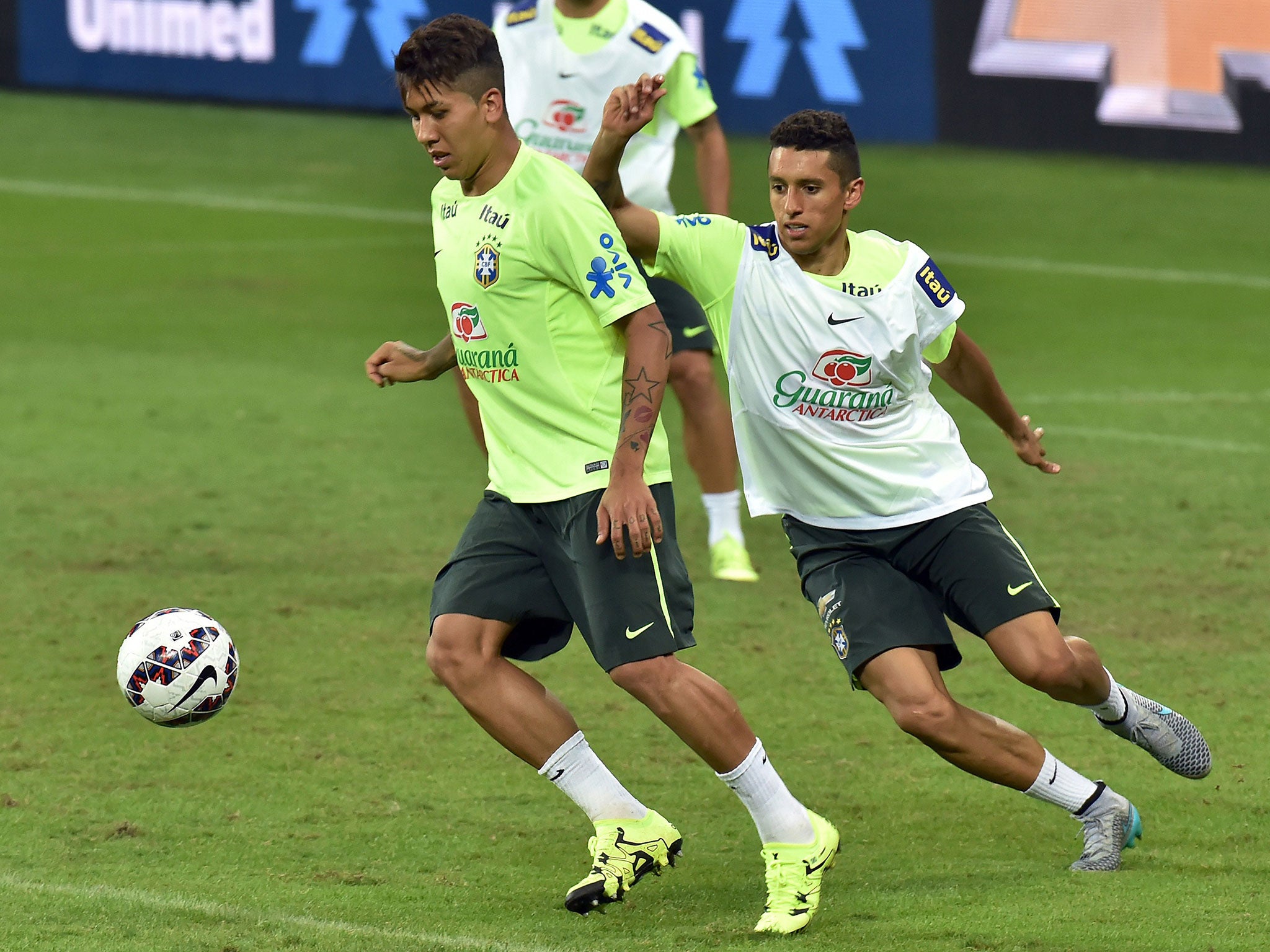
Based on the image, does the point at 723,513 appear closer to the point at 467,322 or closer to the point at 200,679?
the point at 200,679

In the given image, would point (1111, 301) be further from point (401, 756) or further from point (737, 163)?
point (401, 756)

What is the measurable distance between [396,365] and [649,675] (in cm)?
116

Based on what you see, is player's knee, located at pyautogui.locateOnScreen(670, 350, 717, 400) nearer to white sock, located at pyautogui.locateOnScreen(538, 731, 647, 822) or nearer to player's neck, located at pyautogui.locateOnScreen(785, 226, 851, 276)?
player's neck, located at pyautogui.locateOnScreen(785, 226, 851, 276)

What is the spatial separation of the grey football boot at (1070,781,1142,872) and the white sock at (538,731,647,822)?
1129 mm

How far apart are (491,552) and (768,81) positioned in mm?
15906

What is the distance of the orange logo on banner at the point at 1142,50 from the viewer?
1720cm

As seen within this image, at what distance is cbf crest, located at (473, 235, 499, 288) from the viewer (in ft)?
16.0

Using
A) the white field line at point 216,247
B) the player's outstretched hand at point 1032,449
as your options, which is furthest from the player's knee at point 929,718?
the white field line at point 216,247

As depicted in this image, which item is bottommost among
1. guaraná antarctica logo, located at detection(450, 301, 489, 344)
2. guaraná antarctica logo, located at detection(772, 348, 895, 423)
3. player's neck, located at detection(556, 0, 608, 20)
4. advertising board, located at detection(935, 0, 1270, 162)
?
advertising board, located at detection(935, 0, 1270, 162)

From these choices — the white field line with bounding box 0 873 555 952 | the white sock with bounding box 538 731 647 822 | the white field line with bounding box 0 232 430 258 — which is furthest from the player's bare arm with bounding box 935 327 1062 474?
the white field line with bounding box 0 232 430 258

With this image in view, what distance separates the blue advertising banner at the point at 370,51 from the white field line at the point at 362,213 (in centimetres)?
311

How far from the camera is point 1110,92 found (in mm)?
18500

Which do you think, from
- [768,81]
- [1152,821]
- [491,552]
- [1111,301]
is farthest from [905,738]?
[768,81]

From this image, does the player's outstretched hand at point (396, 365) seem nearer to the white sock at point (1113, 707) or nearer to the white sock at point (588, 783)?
the white sock at point (588, 783)
